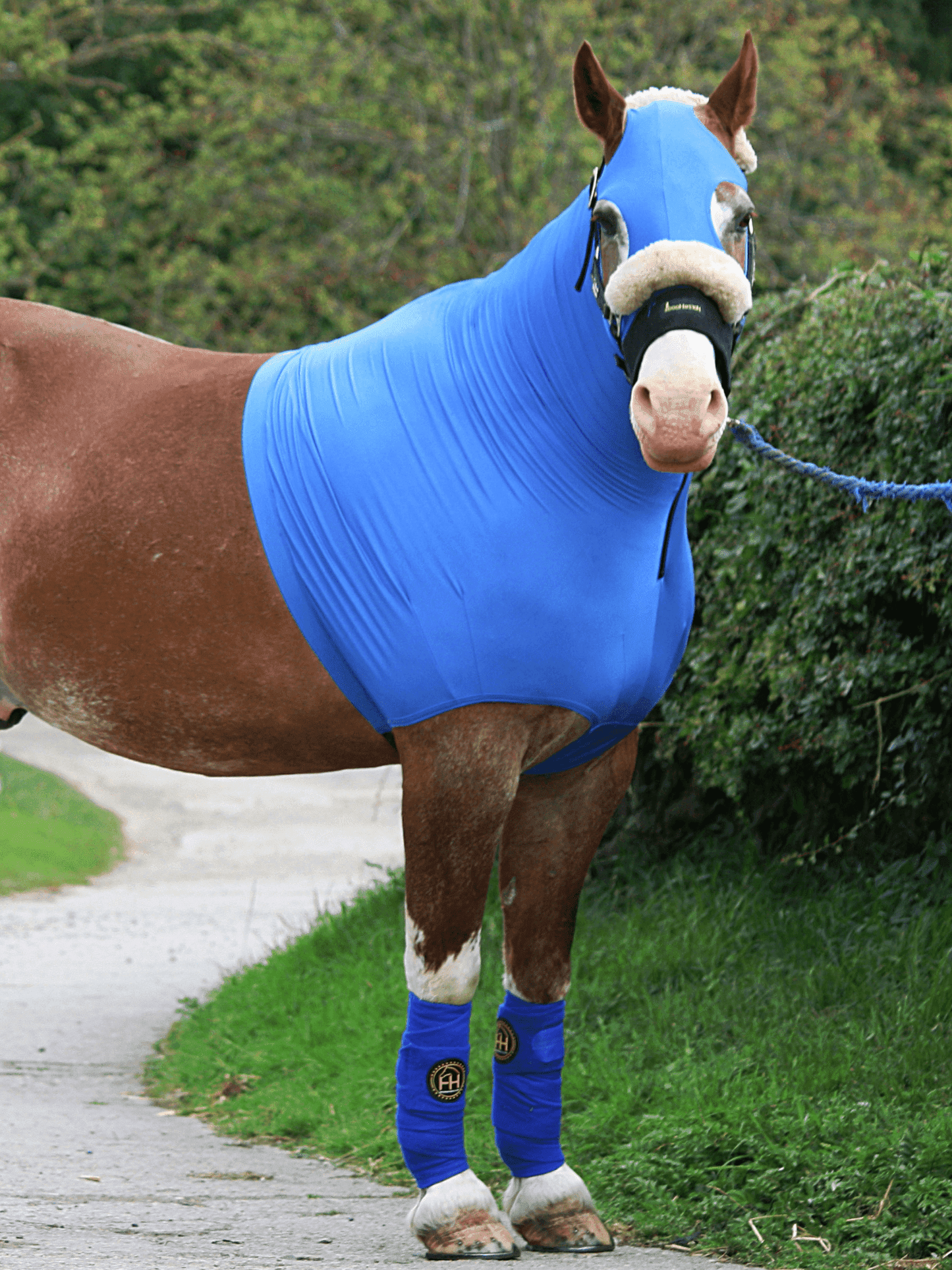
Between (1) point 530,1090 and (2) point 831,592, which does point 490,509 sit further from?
(2) point 831,592

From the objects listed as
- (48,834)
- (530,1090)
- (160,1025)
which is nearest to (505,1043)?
(530,1090)

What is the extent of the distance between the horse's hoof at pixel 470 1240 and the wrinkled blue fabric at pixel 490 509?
107 centimetres

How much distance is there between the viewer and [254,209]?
54.7 ft

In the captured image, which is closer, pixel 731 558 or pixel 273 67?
pixel 731 558

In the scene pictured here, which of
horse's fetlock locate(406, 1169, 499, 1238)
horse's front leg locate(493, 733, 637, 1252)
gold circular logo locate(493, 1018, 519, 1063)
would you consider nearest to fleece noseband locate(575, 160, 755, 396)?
horse's front leg locate(493, 733, 637, 1252)

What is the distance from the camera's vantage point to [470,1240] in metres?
3.34

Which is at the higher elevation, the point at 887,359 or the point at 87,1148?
the point at 887,359

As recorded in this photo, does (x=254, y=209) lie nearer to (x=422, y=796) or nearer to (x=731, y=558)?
(x=731, y=558)

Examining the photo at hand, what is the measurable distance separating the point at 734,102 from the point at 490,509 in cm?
104

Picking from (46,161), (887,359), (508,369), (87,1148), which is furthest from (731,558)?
(46,161)

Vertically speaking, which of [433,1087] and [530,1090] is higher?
[433,1087]

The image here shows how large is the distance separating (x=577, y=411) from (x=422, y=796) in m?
0.94

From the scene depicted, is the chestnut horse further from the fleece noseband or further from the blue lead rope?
the blue lead rope

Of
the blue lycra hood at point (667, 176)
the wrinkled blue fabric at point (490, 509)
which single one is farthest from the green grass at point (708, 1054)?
the blue lycra hood at point (667, 176)
